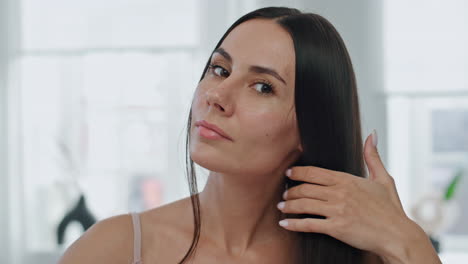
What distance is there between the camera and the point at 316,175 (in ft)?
3.96

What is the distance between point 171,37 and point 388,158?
1072mm

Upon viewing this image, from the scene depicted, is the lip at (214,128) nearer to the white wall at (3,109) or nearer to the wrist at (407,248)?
the wrist at (407,248)

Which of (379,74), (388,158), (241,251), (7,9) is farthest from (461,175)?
(7,9)

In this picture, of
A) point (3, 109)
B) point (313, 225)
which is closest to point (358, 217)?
point (313, 225)

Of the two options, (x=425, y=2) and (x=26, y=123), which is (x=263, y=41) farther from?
(x=26, y=123)

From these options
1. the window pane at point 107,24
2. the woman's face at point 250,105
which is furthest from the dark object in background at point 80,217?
the woman's face at point 250,105

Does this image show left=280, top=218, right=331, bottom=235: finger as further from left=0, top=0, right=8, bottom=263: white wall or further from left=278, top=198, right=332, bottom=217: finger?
left=0, top=0, right=8, bottom=263: white wall

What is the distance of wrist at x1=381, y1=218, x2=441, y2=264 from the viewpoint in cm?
117

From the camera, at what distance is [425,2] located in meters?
2.52

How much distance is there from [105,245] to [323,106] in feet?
1.75

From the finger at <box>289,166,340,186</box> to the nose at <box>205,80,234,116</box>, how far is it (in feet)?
0.67

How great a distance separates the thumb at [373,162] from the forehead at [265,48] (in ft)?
0.73

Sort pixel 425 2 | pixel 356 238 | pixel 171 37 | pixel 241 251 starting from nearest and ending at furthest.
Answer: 1. pixel 356 238
2. pixel 241 251
3. pixel 425 2
4. pixel 171 37

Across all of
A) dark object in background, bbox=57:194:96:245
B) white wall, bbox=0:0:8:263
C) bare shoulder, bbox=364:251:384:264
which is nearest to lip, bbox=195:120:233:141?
bare shoulder, bbox=364:251:384:264
